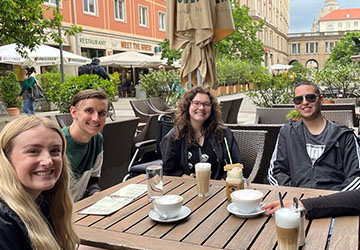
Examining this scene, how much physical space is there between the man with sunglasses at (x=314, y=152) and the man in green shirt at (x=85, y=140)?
4.49 ft

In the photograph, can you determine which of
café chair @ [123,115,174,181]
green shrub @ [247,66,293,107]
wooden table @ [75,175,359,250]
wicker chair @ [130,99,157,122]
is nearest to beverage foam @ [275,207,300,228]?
wooden table @ [75,175,359,250]

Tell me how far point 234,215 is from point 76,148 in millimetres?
1305

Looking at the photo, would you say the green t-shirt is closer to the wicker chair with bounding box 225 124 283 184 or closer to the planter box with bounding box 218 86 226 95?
the wicker chair with bounding box 225 124 283 184

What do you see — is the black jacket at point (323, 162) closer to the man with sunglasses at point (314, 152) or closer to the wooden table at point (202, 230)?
the man with sunglasses at point (314, 152)

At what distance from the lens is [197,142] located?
9.78ft

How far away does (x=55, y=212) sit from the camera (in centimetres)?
154

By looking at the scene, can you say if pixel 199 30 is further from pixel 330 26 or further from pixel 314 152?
pixel 330 26

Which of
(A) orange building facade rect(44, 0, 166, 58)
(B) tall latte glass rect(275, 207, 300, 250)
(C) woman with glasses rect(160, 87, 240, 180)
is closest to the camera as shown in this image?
(B) tall latte glass rect(275, 207, 300, 250)

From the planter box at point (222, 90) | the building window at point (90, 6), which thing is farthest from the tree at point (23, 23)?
the building window at point (90, 6)

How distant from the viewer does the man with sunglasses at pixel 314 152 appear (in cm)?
240

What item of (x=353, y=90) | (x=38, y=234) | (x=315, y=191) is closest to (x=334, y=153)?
(x=315, y=191)

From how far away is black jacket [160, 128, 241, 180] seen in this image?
2.93 meters

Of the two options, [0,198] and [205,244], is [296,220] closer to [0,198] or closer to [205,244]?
[205,244]

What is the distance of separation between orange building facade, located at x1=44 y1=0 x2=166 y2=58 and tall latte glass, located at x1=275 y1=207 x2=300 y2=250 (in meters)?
18.5
